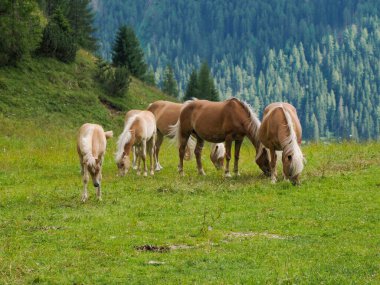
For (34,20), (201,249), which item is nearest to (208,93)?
(34,20)

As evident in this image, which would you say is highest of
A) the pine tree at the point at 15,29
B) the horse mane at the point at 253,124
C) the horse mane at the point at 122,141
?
the pine tree at the point at 15,29

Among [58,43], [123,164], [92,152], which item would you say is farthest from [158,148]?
[58,43]

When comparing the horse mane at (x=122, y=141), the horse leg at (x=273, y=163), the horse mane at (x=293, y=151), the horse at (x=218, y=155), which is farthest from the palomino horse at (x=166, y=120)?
the horse mane at (x=293, y=151)

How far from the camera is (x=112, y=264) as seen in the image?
1148cm

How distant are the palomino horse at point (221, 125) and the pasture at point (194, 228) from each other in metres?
1.14

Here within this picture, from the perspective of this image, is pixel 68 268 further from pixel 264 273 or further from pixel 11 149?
pixel 11 149

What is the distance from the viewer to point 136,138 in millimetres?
24109

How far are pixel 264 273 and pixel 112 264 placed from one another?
9.11 ft

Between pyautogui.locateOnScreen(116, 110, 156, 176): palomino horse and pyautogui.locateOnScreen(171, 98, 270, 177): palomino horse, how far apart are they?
1.21 metres

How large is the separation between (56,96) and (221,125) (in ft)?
87.0

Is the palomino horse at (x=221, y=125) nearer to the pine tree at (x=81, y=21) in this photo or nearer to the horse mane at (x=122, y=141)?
the horse mane at (x=122, y=141)

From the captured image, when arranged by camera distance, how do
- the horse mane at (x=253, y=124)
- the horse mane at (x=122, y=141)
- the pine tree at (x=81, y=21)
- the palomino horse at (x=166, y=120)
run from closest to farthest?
the horse mane at (x=253, y=124) → the horse mane at (x=122, y=141) → the palomino horse at (x=166, y=120) → the pine tree at (x=81, y=21)

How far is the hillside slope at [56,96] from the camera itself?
42.9 meters

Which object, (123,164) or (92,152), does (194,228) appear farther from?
(123,164)
